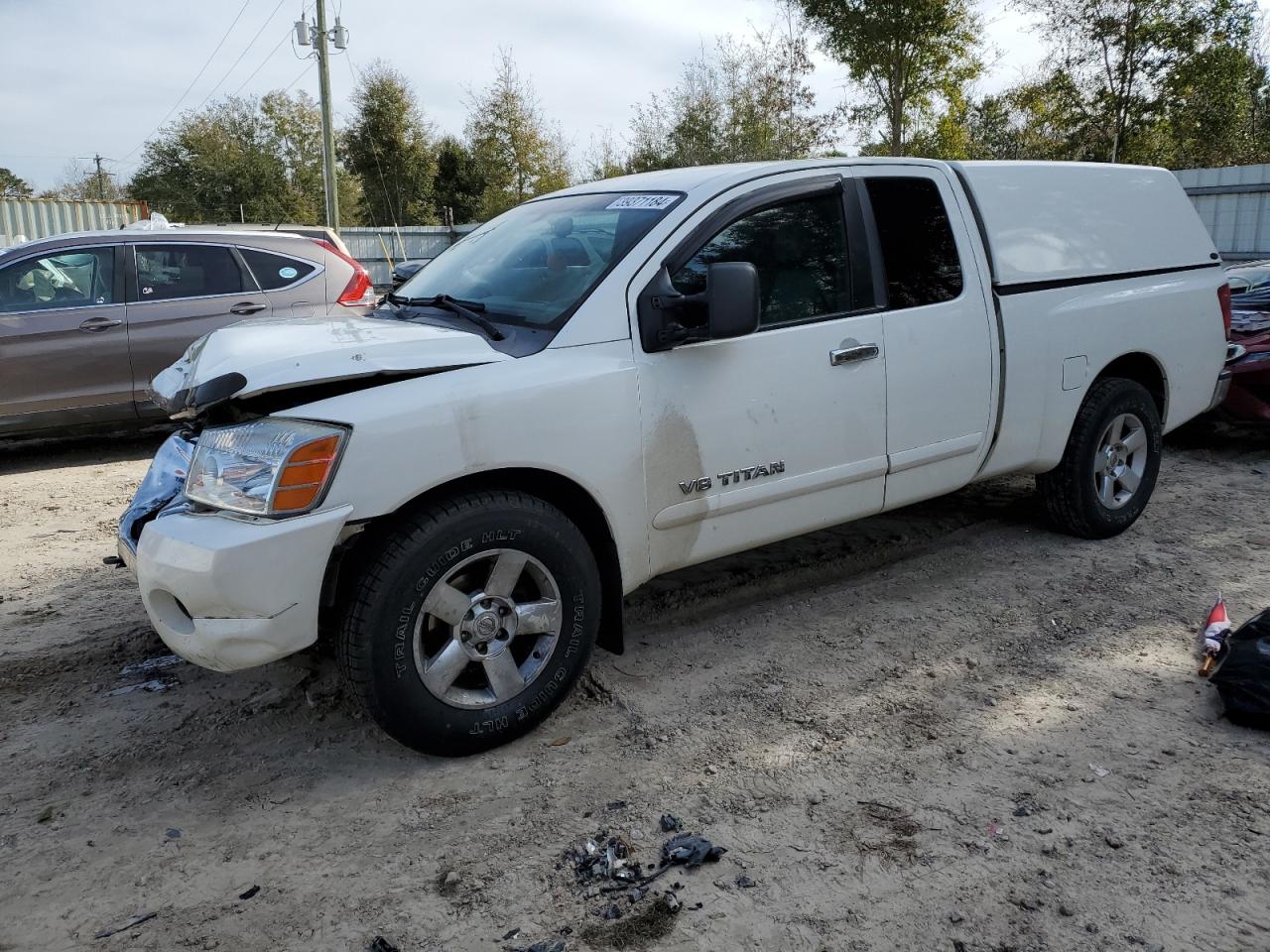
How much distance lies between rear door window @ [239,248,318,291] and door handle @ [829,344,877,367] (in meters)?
5.71

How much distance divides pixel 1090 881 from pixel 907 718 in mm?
937

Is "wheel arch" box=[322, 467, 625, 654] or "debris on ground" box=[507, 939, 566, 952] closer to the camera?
"debris on ground" box=[507, 939, 566, 952]

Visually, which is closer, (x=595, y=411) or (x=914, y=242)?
(x=595, y=411)

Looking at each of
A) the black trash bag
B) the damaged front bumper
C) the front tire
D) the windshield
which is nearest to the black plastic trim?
the black trash bag

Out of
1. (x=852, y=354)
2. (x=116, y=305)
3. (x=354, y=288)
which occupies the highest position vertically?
(x=354, y=288)

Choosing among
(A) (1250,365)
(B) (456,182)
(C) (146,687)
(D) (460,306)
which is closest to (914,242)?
(D) (460,306)

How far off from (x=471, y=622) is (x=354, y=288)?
600 centimetres

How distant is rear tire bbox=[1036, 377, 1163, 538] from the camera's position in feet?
16.3

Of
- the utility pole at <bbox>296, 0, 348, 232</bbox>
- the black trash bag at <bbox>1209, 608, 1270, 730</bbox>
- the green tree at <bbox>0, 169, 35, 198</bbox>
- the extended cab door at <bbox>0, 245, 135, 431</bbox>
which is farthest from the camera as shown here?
the green tree at <bbox>0, 169, 35, 198</bbox>

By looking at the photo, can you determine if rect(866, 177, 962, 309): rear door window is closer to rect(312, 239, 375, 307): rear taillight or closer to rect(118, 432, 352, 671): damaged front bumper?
rect(118, 432, 352, 671): damaged front bumper

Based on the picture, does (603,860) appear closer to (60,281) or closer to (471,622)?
(471,622)

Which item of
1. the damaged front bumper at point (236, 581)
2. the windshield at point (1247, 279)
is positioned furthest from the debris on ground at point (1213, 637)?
the windshield at point (1247, 279)

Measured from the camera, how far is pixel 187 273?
25.8ft

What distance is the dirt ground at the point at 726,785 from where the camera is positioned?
248 cm
